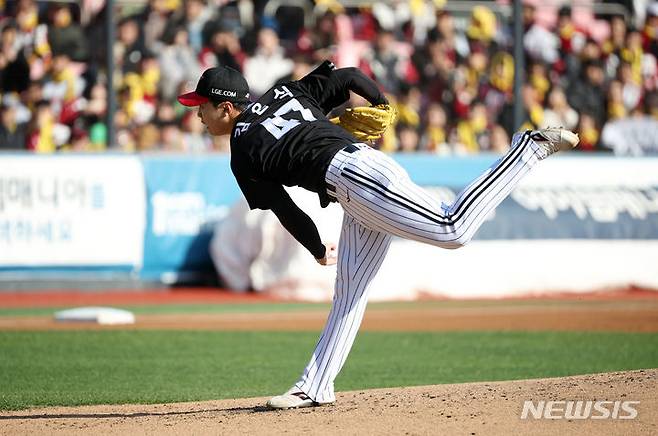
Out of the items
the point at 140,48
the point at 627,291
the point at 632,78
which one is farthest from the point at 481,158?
the point at 140,48

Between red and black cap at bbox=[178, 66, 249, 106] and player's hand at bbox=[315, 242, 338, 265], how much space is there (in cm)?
86

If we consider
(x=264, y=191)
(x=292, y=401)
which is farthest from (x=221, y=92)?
(x=292, y=401)

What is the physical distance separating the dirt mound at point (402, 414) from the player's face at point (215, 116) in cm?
150

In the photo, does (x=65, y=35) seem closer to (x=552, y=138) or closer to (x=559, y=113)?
(x=559, y=113)

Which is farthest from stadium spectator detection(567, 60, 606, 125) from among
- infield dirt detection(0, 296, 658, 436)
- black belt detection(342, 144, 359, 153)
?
black belt detection(342, 144, 359, 153)

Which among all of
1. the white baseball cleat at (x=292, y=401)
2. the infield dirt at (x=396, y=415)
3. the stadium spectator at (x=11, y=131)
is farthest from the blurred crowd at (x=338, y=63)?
the white baseball cleat at (x=292, y=401)

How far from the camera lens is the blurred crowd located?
14.5 meters

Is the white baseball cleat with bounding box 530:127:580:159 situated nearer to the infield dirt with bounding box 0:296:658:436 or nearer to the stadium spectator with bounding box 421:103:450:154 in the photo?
→ the infield dirt with bounding box 0:296:658:436

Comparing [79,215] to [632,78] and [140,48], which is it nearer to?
[140,48]

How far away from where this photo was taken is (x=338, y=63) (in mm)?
16281

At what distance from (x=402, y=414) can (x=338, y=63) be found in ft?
36.8

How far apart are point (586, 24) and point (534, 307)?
7204 mm

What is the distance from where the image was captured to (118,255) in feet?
45.4

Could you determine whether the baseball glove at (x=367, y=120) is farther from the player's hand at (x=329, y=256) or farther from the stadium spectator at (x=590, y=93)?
the stadium spectator at (x=590, y=93)
